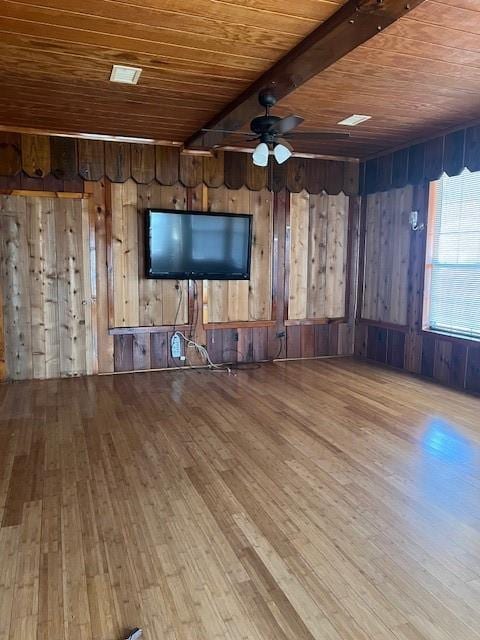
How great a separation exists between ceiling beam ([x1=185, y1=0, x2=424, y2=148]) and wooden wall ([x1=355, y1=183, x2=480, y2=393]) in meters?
2.57

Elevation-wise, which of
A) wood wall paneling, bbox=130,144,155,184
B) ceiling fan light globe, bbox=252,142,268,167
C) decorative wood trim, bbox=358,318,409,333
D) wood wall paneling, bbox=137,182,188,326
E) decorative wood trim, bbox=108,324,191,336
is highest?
wood wall paneling, bbox=130,144,155,184

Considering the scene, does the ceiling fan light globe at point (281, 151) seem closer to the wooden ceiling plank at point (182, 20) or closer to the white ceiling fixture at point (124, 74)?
the wooden ceiling plank at point (182, 20)

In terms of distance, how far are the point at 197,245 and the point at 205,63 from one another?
98.2 inches

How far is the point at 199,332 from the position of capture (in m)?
5.81

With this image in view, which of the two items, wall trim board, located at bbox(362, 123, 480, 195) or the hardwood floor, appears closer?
the hardwood floor

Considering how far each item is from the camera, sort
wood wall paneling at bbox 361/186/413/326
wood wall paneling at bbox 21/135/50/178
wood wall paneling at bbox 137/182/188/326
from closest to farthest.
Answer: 1. wood wall paneling at bbox 21/135/50/178
2. wood wall paneling at bbox 137/182/188/326
3. wood wall paneling at bbox 361/186/413/326

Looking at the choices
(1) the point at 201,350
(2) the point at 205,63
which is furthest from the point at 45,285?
(2) the point at 205,63

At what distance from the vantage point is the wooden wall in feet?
16.5

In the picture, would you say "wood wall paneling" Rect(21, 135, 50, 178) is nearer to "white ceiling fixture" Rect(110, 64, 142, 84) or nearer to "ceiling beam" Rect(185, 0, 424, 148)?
"white ceiling fixture" Rect(110, 64, 142, 84)

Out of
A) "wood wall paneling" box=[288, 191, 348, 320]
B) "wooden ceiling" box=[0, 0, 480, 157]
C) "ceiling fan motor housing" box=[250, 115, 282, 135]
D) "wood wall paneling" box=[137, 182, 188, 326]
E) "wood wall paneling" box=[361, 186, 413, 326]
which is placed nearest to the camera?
"wooden ceiling" box=[0, 0, 480, 157]

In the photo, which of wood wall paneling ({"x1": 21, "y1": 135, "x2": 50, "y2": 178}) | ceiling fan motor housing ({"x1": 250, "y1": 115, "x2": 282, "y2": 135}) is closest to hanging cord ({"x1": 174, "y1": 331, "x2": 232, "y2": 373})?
wood wall paneling ({"x1": 21, "y1": 135, "x2": 50, "y2": 178})

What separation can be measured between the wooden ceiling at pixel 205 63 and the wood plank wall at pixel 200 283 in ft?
1.57

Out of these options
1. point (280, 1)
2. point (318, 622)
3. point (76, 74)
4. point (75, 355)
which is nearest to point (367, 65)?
point (280, 1)

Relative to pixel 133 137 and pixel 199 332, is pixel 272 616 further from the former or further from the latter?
pixel 133 137
